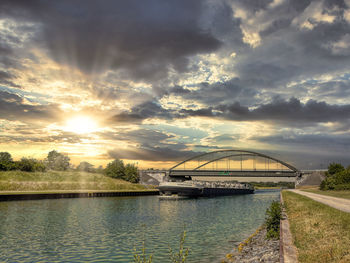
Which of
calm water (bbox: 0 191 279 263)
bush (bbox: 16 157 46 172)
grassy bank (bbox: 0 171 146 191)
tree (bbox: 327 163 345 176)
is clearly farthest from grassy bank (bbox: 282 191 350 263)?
tree (bbox: 327 163 345 176)

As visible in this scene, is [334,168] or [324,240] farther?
[334,168]

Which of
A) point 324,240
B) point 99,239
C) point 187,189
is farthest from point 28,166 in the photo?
point 324,240

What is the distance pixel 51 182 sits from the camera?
94.7 meters

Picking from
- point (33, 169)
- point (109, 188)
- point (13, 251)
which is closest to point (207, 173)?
point (109, 188)

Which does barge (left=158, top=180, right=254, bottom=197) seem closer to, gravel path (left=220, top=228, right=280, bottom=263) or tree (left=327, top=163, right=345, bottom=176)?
tree (left=327, top=163, right=345, bottom=176)

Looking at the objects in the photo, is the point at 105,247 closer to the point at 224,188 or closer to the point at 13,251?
the point at 13,251

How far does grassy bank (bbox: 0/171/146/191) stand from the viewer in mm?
86188

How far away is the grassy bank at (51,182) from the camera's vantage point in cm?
8619

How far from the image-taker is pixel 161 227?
30078mm

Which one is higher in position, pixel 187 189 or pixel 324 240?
pixel 324 240

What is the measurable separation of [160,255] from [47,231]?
1369cm

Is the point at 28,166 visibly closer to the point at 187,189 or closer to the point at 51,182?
the point at 51,182

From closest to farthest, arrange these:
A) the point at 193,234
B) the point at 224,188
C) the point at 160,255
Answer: the point at 160,255
the point at 193,234
the point at 224,188

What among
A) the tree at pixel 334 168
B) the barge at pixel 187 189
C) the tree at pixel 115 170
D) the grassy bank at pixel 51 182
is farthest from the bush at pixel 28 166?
the tree at pixel 334 168
